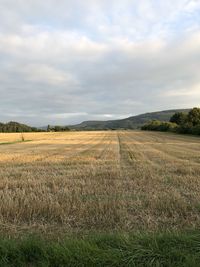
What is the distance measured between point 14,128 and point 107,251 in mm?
143279

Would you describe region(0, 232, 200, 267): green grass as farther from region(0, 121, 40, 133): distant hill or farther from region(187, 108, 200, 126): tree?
region(0, 121, 40, 133): distant hill

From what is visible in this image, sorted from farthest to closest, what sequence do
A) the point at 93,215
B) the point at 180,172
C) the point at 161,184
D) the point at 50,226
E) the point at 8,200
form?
the point at 180,172 < the point at 161,184 < the point at 8,200 < the point at 93,215 < the point at 50,226

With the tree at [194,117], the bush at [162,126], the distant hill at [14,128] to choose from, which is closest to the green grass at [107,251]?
the tree at [194,117]

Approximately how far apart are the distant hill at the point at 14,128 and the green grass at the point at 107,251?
138406 mm

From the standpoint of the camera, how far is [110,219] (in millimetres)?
7977

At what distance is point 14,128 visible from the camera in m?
144

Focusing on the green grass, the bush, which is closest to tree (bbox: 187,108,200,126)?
the bush

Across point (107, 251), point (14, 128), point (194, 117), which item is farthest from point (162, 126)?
point (107, 251)

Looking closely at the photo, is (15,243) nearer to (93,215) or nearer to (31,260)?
(31,260)

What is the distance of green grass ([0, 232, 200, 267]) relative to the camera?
541 centimetres

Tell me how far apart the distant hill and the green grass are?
13841 cm

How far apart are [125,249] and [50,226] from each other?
2.34 m

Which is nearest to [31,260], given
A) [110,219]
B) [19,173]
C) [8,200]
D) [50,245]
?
[50,245]

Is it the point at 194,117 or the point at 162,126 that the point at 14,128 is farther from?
the point at 194,117
